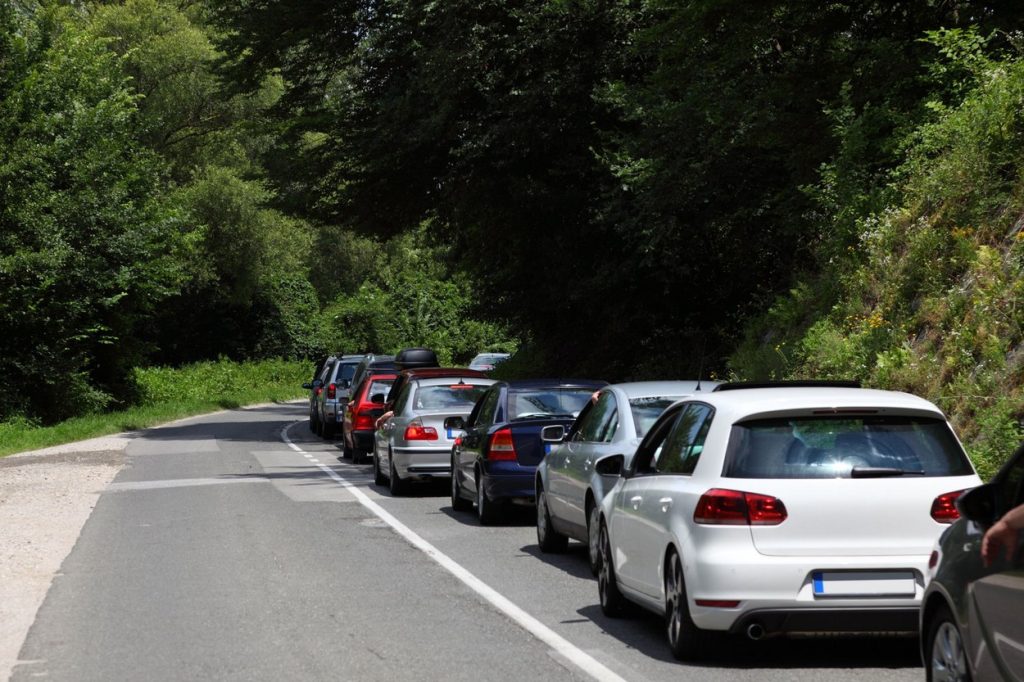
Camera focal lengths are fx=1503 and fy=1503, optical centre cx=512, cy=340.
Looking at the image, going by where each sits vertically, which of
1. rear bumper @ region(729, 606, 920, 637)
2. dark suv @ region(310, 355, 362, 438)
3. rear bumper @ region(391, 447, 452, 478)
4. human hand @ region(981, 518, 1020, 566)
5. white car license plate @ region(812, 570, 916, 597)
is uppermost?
human hand @ region(981, 518, 1020, 566)

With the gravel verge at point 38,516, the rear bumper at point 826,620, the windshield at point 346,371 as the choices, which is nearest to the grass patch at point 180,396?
the gravel verge at point 38,516

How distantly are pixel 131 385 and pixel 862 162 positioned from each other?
1279 inches

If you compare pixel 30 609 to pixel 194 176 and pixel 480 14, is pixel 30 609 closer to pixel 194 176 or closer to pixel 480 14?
pixel 480 14

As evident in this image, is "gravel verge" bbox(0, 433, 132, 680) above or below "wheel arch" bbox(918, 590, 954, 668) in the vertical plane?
below

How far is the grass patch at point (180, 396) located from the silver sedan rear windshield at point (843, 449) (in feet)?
81.2

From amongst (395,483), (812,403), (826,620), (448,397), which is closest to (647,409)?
(812,403)

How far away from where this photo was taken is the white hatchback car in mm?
7762

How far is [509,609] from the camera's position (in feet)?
33.0

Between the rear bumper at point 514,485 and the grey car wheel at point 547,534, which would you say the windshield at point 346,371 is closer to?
the rear bumper at point 514,485

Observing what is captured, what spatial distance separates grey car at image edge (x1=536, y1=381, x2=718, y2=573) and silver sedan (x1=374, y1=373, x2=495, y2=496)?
5.79 m

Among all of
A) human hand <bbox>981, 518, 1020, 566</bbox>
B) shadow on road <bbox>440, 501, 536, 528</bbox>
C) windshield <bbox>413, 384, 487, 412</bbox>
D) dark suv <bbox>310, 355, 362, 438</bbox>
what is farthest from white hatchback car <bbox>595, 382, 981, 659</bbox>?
dark suv <bbox>310, 355, 362, 438</bbox>

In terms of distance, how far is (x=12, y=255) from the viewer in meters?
37.8

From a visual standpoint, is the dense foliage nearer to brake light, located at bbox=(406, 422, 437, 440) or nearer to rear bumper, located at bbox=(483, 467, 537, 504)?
rear bumper, located at bbox=(483, 467, 537, 504)

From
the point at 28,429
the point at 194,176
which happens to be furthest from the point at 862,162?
the point at 194,176
